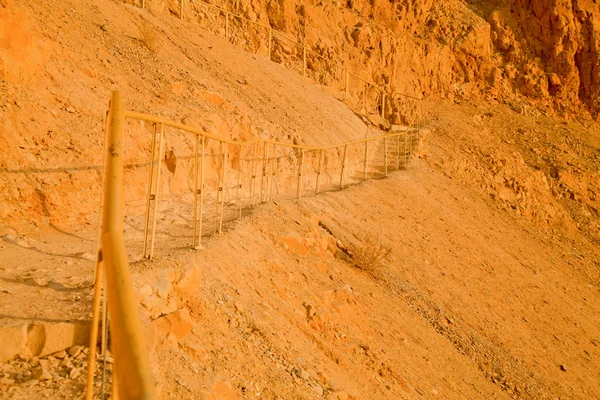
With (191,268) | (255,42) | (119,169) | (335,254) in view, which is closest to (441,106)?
(255,42)

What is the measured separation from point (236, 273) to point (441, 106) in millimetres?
18738

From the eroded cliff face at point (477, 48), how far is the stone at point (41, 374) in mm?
18646

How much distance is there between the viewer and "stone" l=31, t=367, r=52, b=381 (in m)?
2.15

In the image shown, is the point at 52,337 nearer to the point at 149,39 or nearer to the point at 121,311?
the point at 121,311

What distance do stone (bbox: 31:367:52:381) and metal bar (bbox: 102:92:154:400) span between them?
0.97 metres

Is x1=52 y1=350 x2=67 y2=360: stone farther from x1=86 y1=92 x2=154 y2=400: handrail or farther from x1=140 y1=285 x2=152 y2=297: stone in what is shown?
x1=140 y1=285 x2=152 y2=297: stone

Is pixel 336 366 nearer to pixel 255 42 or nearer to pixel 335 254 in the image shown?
pixel 335 254

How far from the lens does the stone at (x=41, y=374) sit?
7.07ft

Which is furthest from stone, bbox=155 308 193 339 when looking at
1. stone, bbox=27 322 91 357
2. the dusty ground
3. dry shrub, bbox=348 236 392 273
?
dry shrub, bbox=348 236 392 273

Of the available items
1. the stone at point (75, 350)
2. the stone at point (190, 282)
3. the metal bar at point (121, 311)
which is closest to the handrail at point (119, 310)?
the metal bar at point (121, 311)

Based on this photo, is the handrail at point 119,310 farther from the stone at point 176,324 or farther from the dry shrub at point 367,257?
the dry shrub at point 367,257

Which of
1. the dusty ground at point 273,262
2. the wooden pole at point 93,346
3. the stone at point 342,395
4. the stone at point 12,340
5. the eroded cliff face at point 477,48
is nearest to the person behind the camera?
the wooden pole at point 93,346

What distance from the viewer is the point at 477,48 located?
23078 mm

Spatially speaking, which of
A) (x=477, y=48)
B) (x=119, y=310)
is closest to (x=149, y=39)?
(x=119, y=310)
